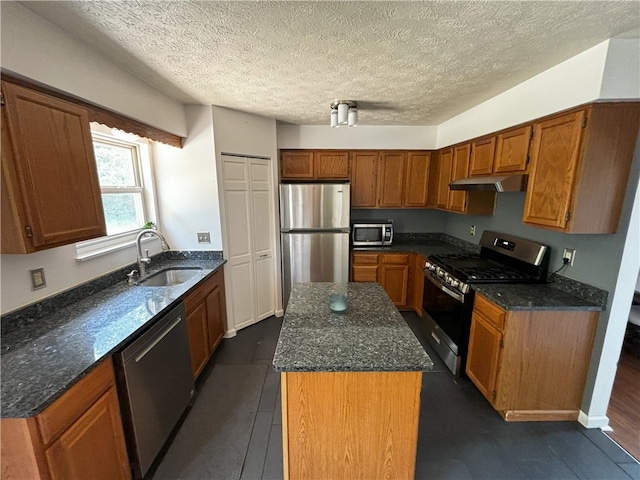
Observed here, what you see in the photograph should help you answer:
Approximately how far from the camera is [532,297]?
1.87m

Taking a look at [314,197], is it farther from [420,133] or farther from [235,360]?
[235,360]

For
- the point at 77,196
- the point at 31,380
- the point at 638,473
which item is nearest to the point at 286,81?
the point at 77,196

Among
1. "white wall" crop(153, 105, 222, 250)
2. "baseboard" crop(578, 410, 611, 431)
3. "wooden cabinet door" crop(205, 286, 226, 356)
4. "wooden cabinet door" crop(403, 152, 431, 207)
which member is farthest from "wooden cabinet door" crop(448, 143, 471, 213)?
"wooden cabinet door" crop(205, 286, 226, 356)

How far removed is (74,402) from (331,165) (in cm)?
323

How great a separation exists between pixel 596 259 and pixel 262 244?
9.83 feet

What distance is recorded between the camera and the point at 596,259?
69.5 inches

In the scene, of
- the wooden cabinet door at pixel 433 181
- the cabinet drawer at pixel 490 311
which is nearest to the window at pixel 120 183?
the cabinet drawer at pixel 490 311

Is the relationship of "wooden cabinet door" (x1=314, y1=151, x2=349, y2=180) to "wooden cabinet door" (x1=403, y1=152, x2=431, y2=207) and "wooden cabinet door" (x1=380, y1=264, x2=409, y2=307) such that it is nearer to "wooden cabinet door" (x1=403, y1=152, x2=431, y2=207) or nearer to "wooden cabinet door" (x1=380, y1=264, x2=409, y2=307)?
"wooden cabinet door" (x1=403, y1=152, x2=431, y2=207)

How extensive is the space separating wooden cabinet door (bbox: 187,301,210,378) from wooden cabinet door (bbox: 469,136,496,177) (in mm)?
2880

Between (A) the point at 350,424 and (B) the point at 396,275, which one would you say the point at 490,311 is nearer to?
(A) the point at 350,424

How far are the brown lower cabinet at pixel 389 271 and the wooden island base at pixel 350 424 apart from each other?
2.22m

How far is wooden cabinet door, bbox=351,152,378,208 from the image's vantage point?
3.57 metres

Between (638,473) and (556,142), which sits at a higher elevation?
(556,142)

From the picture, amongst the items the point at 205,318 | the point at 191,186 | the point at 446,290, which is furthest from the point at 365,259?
the point at 191,186
